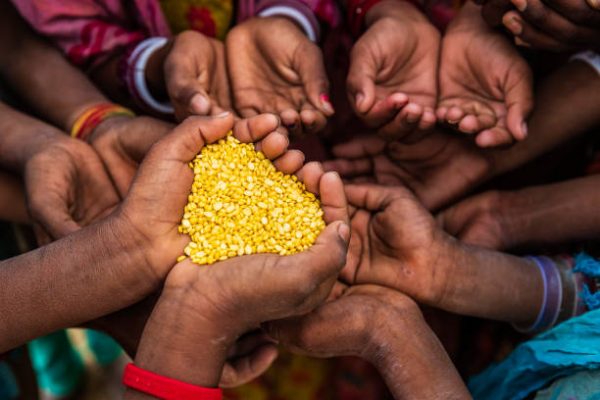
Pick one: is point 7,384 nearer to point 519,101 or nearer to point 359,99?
point 359,99

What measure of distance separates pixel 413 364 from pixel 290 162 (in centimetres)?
49

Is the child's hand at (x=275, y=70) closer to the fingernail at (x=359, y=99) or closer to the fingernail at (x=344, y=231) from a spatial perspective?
the fingernail at (x=359, y=99)

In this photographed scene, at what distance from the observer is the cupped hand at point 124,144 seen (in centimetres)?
157

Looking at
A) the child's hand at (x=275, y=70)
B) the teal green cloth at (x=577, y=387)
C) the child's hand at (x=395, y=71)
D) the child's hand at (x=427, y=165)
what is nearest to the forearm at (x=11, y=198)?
the child's hand at (x=275, y=70)

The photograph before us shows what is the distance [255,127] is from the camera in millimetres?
1255

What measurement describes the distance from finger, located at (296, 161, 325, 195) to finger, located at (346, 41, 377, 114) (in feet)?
0.94

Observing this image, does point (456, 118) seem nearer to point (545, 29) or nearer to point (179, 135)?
point (545, 29)

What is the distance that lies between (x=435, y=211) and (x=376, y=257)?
358 millimetres

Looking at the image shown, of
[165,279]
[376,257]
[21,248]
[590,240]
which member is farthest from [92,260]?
[590,240]

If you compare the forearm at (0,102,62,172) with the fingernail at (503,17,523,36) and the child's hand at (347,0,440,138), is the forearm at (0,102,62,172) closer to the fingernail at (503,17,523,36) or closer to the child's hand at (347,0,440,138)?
the child's hand at (347,0,440,138)

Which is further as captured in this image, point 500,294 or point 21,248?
point 21,248

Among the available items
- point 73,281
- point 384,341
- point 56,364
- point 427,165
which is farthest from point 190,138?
point 56,364

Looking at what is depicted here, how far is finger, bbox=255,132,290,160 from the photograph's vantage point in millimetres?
1235

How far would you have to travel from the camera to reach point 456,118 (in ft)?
4.94
